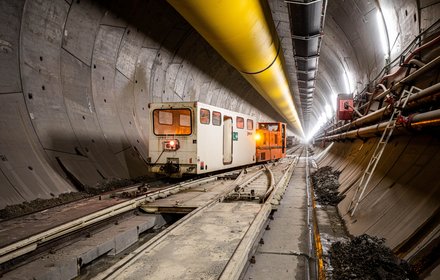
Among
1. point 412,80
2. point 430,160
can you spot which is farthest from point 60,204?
point 412,80

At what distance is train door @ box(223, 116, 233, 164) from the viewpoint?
39.0ft

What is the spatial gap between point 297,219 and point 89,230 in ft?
12.1

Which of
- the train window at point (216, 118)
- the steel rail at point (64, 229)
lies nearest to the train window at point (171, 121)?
the train window at point (216, 118)

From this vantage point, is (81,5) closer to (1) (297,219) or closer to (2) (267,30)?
(2) (267,30)

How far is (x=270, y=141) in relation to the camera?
1742 cm

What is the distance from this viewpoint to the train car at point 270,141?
1573 centimetres

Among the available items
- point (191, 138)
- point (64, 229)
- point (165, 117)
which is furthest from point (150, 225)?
point (165, 117)

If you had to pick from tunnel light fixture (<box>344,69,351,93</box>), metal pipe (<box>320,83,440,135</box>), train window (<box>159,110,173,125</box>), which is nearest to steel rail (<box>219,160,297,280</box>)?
metal pipe (<box>320,83,440,135</box>)

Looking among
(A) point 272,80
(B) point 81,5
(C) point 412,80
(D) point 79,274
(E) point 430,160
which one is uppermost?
(B) point 81,5

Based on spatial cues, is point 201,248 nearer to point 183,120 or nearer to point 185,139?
point 185,139

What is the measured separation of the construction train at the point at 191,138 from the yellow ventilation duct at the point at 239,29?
82.5 inches

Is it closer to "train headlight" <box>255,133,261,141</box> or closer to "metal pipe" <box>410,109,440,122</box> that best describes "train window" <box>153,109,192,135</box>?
"train headlight" <box>255,133,261,141</box>

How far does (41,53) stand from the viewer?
7656 mm

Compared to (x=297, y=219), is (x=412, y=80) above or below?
above
